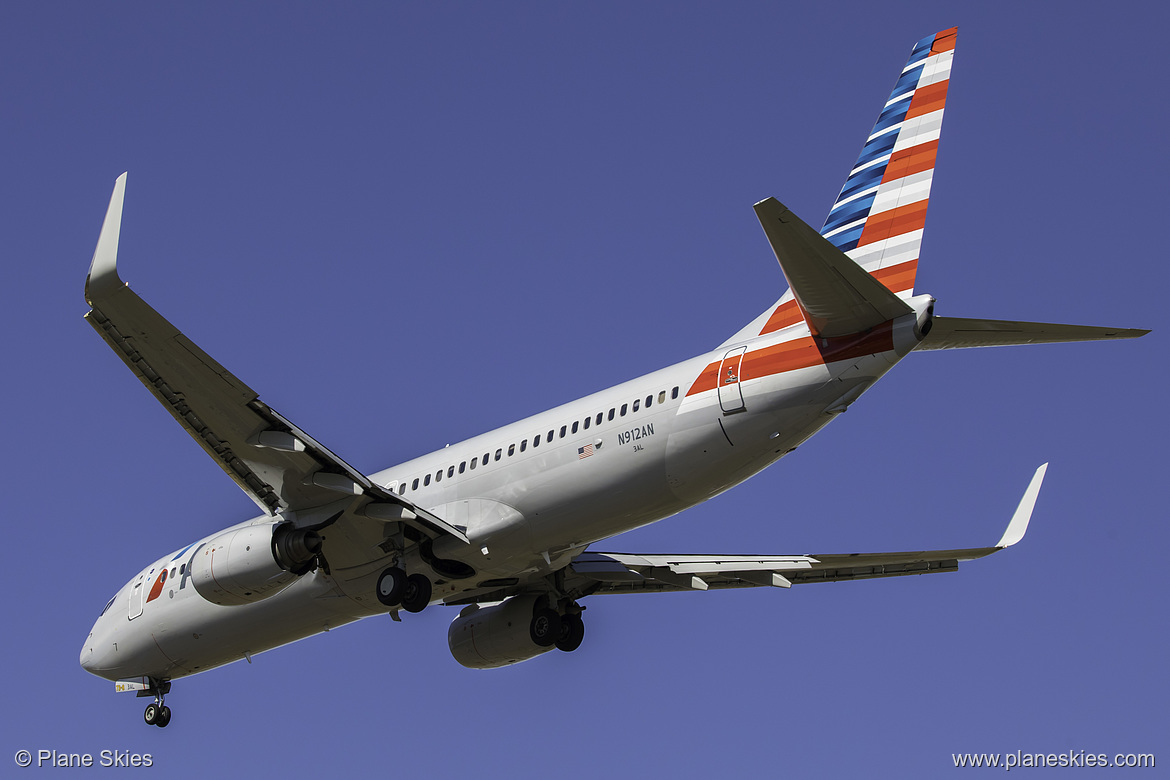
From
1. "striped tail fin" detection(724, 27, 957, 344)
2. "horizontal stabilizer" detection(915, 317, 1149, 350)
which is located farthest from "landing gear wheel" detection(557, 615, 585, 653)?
"horizontal stabilizer" detection(915, 317, 1149, 350)

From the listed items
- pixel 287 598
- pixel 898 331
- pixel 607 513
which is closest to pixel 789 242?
pixel 898 331

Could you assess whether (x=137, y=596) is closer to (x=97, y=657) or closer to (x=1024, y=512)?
(x=97, y=657)

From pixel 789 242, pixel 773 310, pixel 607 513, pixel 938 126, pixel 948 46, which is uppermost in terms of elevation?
pixel 948 46

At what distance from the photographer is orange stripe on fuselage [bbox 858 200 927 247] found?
20578 millimetres

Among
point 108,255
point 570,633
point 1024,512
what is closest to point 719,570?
point 570,633

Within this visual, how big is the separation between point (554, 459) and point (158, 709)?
36.4 ft

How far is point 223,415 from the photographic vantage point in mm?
20516

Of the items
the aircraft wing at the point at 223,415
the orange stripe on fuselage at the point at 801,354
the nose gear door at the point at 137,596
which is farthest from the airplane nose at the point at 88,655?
the orange stripe on fuselage at the point at 801,354

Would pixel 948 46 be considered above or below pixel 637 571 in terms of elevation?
above

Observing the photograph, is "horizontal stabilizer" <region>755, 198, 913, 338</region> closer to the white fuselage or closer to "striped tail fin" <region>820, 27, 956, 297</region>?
the white fuselage

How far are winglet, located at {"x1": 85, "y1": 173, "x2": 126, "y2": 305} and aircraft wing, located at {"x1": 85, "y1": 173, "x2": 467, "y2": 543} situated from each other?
1cm

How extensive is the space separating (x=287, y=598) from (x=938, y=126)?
14.4 meters

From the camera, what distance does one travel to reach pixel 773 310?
2084 centimetres

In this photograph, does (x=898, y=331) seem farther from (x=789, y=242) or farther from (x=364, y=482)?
(x=364, y=482)
